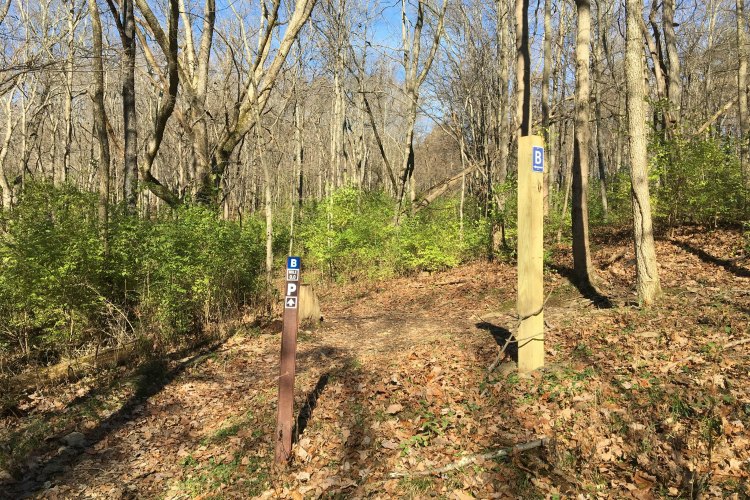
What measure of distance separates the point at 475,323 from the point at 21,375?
6820 millimetres

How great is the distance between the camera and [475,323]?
7656 mm

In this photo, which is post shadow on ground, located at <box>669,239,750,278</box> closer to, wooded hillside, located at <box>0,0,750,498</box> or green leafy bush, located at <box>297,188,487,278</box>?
wooded hillside, located at <box>0,0,750,498</box>

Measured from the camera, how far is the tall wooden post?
435 cm

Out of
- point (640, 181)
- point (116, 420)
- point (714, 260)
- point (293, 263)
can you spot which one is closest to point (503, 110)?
point (714, 260)

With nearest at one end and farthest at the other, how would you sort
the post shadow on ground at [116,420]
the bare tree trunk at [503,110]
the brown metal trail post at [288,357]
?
the brown metal trail post at [288,357] → the post shadow on ground at [116,420] → the bare tree trunk at [503,110]

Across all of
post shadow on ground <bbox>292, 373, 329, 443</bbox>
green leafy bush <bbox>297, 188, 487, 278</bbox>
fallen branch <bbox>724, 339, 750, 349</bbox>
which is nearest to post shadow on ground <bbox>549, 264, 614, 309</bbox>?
fallen branch <bbox>724, 339, 750, 349</bbox>

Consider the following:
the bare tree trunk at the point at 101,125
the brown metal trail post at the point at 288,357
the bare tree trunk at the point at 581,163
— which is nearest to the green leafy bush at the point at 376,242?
the bare tree trunk at the point at 581,163

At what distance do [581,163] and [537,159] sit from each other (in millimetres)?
4322

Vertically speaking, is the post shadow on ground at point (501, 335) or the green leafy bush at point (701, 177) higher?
the green leafy bush at point (701, 177)

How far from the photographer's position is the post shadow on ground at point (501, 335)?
5496 mm

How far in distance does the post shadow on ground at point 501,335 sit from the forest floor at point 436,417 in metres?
0.06

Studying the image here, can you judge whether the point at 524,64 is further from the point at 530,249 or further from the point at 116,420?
the point at 116,420

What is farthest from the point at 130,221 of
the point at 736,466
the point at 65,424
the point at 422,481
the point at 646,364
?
the point at 736,466

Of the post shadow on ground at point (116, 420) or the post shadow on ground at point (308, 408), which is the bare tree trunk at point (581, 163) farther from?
the post shadow on ground at point (116, 420)
